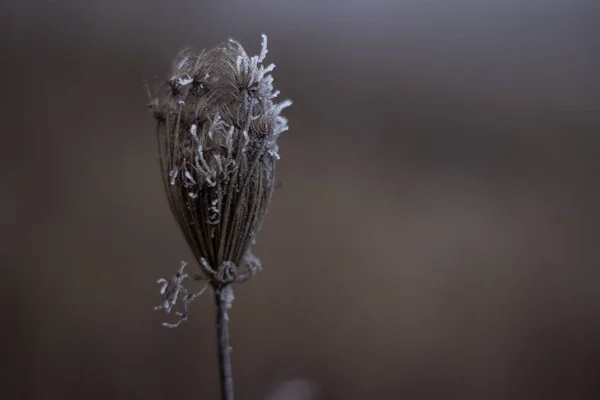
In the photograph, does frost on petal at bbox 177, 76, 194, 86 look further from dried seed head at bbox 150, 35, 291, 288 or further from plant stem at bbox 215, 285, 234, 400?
plant stem at bbox 215, 285, 234, 400

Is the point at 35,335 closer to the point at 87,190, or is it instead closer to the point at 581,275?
the point at 87,190

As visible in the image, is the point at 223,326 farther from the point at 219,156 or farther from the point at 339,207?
the point at 339,207

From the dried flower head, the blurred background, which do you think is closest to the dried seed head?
the dried flower head

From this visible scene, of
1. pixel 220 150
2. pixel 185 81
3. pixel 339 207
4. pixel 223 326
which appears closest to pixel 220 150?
pixel 220 150

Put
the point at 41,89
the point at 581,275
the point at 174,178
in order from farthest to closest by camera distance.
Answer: the point at 581,275, the point at 41,89, the point at 174,178

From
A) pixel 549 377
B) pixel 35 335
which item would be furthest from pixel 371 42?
pixel 35 335

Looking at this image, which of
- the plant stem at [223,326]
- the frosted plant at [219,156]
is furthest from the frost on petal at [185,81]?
the plant stem at [223,326]

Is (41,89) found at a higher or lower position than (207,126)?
higher

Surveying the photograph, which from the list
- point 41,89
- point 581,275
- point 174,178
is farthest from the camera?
point 581,275
